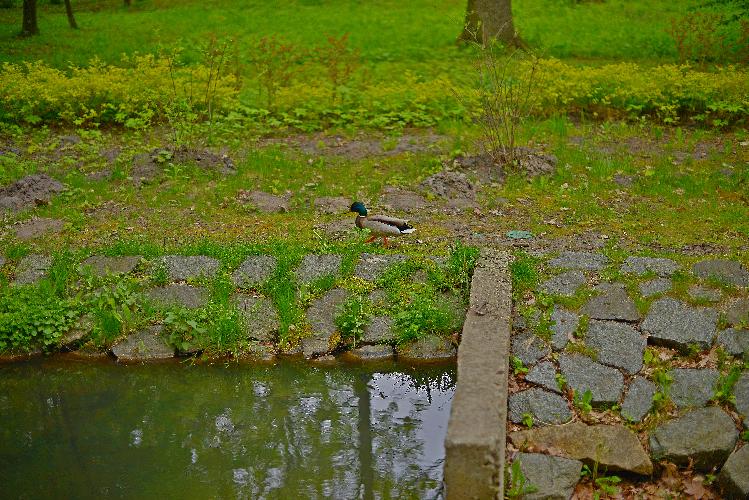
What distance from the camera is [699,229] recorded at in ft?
25.5

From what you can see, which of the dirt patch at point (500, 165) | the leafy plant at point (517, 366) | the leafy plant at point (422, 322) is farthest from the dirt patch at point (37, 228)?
the leafy plant at point (517, 366)

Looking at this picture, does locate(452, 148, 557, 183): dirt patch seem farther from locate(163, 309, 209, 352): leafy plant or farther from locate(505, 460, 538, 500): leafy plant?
locate(505, 460, 538, 500): leafy plant

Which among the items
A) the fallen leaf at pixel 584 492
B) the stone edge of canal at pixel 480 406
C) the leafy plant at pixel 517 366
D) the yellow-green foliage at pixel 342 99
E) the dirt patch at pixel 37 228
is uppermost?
the yellow-green foliage at pixel 342 99

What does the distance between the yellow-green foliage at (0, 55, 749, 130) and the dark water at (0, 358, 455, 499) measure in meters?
5.14

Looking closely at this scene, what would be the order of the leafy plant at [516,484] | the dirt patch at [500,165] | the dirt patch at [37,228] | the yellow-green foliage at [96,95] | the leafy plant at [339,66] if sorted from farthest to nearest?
the leafy plant at [339,66]
the yellow-green foliage at [96,95]
the dirt patch at [500,165]
the dirt patch at [37,228]
the leafy plant at [516,484]

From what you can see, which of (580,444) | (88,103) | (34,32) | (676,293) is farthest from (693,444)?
(34,32)

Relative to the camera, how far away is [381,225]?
746cm

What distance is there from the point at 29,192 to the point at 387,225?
13.1ft

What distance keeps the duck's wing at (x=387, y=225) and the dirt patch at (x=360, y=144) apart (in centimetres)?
262

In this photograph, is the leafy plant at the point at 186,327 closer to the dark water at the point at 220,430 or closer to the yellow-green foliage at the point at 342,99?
the dark water at the point at 220,430

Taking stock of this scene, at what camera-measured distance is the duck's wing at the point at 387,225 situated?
24.2ft

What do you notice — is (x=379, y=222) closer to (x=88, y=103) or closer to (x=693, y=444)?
(x=693, y=444)

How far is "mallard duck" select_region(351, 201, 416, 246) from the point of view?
739 cm

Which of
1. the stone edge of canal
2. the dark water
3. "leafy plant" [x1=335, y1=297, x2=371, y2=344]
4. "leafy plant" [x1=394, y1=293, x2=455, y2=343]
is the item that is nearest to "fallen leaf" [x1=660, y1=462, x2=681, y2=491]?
the stone edge of canal
